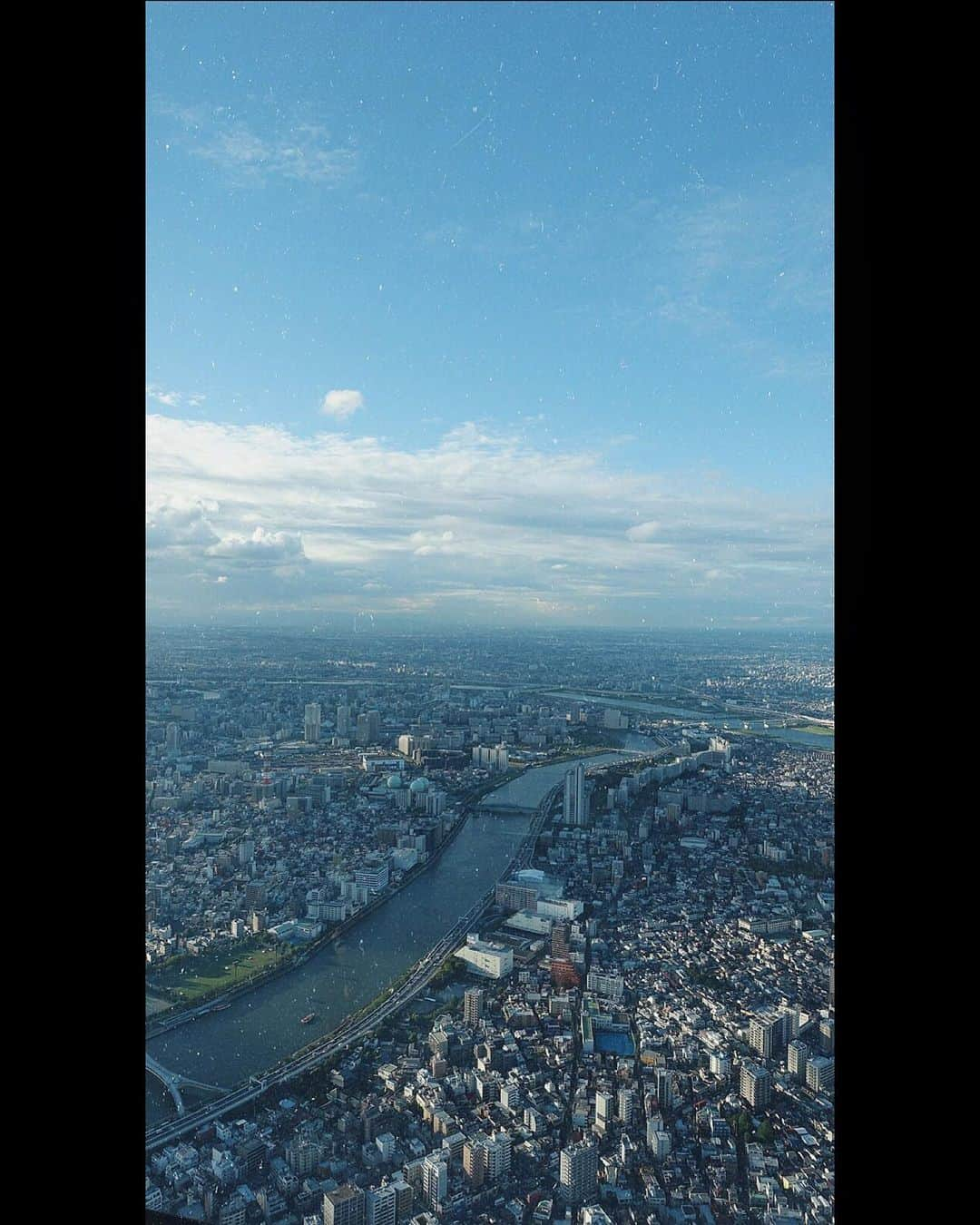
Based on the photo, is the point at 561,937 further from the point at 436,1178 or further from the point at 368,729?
the point at 368,729

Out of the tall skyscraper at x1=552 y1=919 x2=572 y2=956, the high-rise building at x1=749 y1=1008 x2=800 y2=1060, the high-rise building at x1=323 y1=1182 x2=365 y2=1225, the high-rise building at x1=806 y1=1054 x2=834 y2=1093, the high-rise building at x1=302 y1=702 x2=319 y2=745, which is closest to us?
the high-rise building at x1=806 y1=1054 x2=834 y2=1093

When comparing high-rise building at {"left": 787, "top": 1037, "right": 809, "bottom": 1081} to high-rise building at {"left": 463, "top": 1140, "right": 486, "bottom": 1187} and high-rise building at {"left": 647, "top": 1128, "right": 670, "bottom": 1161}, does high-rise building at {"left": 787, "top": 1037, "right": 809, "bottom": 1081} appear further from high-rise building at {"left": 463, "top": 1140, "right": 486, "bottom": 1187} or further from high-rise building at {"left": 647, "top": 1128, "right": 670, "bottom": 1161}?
high-rise building at {"left": 463, "top": 1140, "right": 486, "bottom": 1187}

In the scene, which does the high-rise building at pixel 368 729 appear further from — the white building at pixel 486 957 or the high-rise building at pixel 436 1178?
the high-rise building at pixel 436 1178

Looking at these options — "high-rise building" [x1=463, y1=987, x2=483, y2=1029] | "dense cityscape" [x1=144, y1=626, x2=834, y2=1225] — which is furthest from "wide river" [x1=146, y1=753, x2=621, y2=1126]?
"high-rise building" [x1=463, y1=987, x2=483, y2=1029]

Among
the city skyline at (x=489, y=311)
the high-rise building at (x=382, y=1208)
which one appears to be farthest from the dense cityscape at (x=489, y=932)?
the city skyline at (x=489, y=311)

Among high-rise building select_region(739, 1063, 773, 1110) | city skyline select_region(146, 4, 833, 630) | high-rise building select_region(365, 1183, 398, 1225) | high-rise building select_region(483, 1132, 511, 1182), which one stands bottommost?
high-rise building select_region(365, 1183, 398, 1225)
